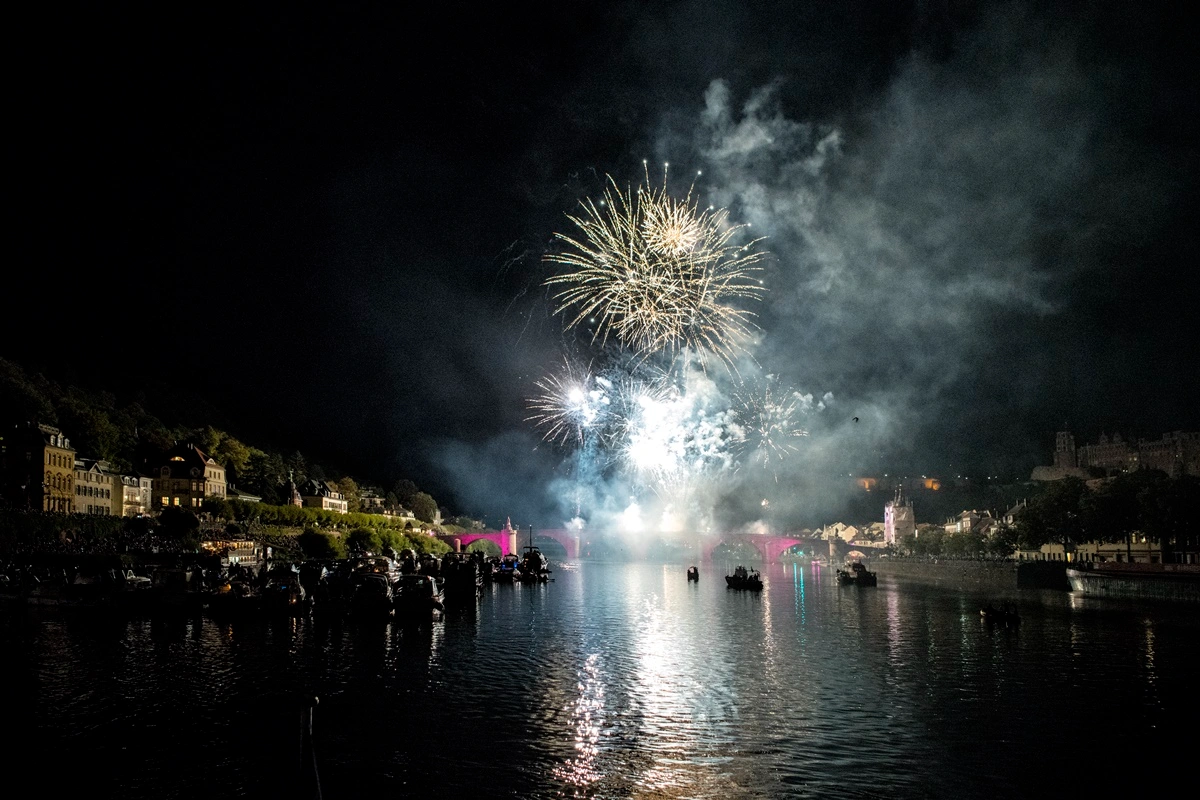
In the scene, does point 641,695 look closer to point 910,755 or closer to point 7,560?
point 910,755

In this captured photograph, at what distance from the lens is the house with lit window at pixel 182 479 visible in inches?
5837

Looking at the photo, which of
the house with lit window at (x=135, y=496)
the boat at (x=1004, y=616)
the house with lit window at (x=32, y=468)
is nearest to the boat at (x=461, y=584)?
the boat at (x=1004, y=616)

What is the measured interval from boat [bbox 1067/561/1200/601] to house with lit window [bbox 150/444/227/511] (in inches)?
4958

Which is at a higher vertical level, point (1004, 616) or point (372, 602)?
point (372, 602)

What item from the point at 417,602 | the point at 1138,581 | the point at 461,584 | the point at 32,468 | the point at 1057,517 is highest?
the point at 32,468

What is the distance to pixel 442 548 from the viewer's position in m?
188

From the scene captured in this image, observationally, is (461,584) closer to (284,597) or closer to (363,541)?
(284,597)

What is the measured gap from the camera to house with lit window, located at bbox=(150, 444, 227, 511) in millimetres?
148250

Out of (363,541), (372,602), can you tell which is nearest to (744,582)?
(372,602)

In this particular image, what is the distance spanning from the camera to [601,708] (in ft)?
128

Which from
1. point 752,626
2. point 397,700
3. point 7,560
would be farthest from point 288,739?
point 7,560

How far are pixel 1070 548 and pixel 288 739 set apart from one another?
146m

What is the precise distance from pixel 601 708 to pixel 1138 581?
75757 millimetres

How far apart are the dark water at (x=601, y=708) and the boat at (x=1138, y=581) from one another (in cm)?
1918
